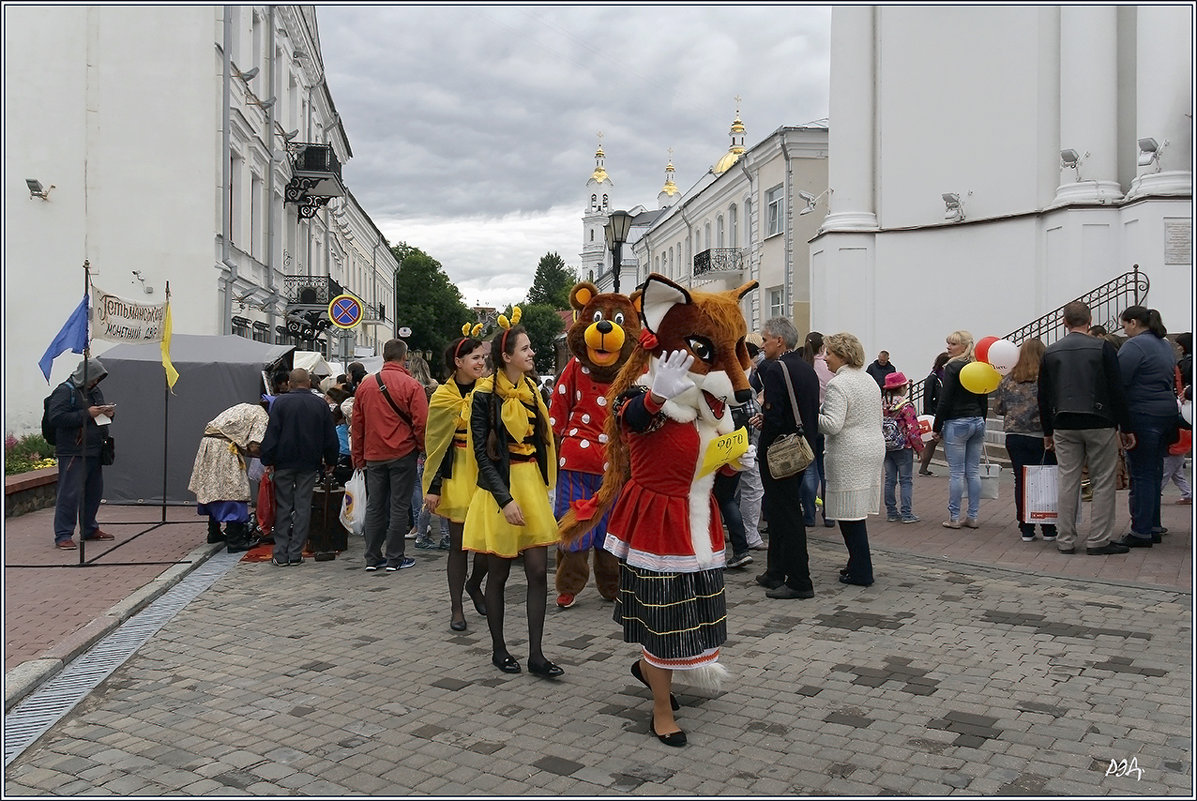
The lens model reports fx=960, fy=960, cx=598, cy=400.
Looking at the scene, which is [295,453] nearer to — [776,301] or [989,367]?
[989,367]

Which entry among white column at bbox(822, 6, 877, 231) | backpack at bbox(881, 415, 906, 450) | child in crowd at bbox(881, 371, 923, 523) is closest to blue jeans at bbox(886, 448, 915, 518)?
child in crowd at bbox(881, 371, 923, 523)

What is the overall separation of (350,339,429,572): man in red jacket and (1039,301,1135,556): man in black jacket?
5353 mm

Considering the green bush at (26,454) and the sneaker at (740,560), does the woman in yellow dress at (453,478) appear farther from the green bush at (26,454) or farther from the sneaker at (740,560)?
the green bush at (26,454)

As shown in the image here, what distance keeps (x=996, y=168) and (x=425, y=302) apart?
54.5 metres

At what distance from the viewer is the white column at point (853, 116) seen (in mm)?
20422

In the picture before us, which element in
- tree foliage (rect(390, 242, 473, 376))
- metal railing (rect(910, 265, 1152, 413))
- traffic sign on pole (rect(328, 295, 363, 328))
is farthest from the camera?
tree foliage (rect(390, 242, 473, 376))

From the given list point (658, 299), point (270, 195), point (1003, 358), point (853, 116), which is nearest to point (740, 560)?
point (1003, 358)

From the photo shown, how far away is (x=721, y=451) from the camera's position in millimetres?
4398

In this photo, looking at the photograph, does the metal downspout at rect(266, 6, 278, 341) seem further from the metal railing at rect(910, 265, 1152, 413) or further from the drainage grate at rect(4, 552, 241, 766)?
the drainage grate at rect(4, 552, 241, 766)

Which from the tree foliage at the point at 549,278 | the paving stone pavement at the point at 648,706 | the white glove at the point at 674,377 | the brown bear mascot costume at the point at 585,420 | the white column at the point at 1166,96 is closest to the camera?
the paving stone pavement at the point at 648,706

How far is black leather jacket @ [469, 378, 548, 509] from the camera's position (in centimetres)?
522

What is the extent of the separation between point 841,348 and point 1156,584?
2850 mm

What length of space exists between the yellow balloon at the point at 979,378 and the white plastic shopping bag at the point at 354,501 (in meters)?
5.85

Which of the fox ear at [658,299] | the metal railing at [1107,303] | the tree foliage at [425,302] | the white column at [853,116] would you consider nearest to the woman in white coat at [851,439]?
the fox ear at [658,299]
